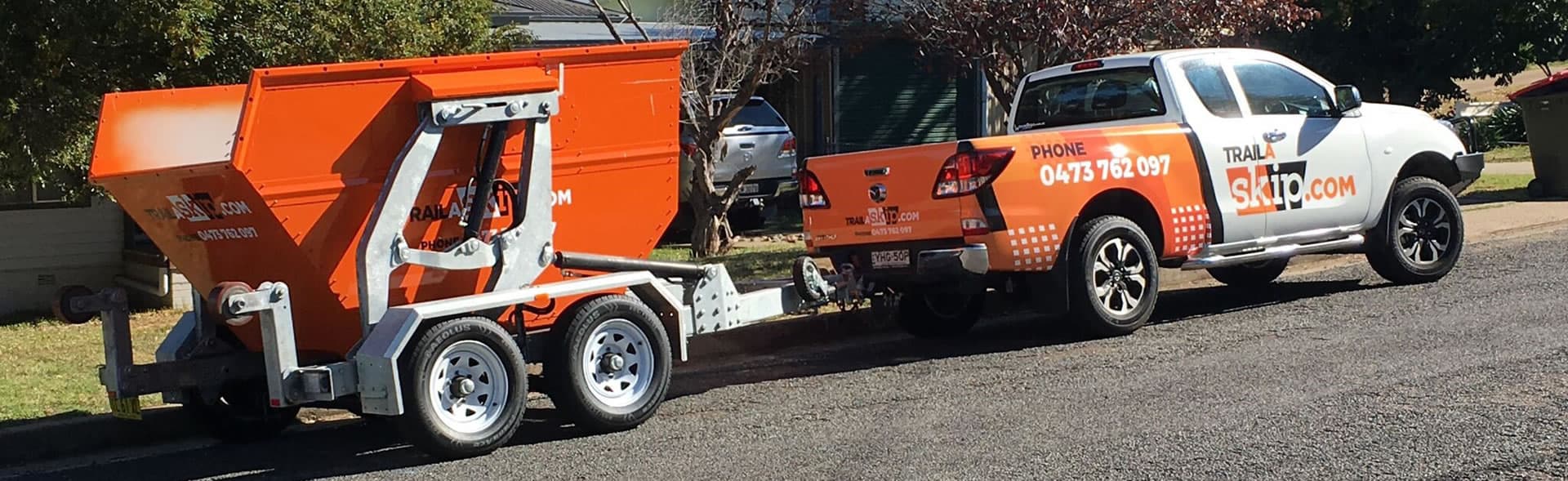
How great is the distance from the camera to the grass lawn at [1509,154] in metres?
26.4

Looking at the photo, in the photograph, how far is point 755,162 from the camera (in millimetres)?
17844

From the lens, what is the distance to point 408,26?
1162 centimetres

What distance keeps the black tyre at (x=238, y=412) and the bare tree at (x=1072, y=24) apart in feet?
25.7

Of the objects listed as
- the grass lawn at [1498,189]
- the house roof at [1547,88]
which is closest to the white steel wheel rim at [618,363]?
the grass lawn at [1498,189]

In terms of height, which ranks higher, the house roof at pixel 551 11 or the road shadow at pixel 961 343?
the house roof at pixel 551 11

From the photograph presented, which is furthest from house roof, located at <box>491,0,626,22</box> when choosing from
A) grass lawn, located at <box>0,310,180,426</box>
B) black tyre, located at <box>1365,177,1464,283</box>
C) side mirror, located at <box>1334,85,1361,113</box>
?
black tyre, located at <box>1365,177,1464,283</box>

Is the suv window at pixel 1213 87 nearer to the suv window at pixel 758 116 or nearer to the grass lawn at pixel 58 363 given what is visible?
the grass lawn at pixel 58 363

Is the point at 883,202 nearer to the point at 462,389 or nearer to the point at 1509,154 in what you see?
the point at 462,389

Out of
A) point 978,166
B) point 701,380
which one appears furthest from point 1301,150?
point 701,380

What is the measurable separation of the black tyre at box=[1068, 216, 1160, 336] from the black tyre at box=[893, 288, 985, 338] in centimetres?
97

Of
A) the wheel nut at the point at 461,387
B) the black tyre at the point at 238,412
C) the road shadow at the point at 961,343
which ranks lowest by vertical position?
the road shadow at the point at 961,343

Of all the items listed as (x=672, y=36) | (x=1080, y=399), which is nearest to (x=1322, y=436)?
(x=1080, y=399)

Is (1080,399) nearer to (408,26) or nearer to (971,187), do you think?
(971,187)

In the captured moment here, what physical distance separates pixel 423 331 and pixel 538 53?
1.49 metres
